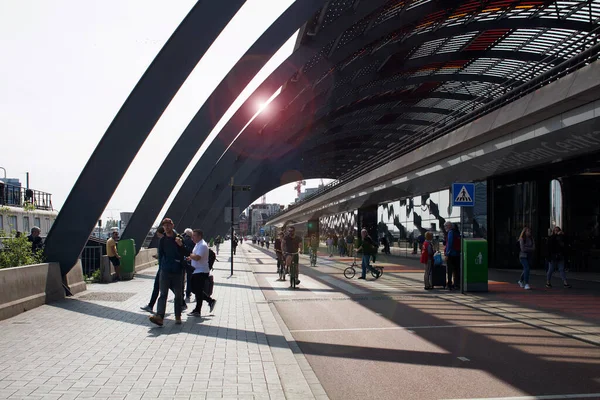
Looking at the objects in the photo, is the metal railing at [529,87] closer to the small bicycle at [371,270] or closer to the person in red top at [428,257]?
the person in red top at [428,257]

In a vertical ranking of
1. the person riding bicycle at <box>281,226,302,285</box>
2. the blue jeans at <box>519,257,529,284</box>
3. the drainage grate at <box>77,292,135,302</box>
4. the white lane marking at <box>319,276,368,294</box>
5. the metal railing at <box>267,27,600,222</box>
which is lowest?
the white lane marking at <box>319,276,368,294</box>

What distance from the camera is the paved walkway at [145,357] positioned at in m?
5.59

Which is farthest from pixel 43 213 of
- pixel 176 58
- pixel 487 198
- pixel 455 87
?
pixel 455 87

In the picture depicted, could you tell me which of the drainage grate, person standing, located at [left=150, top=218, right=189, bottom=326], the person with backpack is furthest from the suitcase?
person standing, located at [left=150, top=218, right=189, bottom=326]

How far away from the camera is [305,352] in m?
8.01

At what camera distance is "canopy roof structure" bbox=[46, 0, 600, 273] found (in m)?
14.2

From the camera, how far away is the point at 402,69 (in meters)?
37.6

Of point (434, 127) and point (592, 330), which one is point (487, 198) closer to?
point (434, 127)

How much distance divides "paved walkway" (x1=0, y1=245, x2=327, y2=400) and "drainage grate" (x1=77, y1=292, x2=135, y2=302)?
5.24 feet

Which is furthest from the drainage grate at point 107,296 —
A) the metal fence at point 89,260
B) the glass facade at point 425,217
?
the glass facade at point 425,217

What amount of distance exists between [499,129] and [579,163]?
563 centimetres

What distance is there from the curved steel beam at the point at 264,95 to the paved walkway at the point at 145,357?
16916 millimetres

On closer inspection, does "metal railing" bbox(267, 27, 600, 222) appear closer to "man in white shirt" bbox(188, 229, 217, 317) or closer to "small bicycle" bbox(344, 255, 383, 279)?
"small bicycle" bbox(344, 255, 383, 279)

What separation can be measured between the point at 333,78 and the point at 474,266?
22473mm
